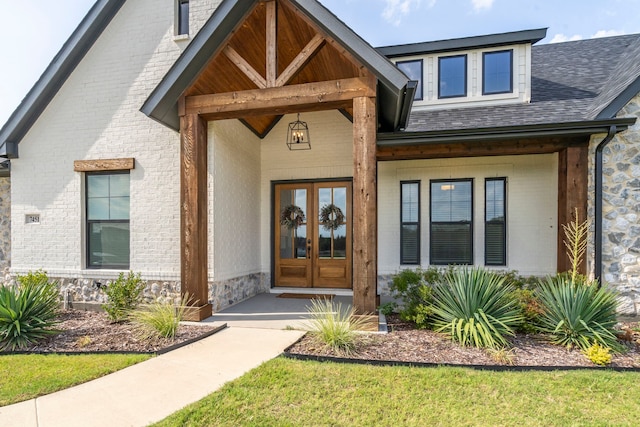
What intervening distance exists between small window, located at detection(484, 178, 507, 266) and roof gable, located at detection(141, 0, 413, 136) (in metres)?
2.76

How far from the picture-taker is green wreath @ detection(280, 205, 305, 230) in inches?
336

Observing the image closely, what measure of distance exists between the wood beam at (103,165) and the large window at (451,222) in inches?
263

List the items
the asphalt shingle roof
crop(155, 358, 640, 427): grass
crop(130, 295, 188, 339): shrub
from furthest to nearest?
1. the asphalt shingle roof
2. crop(130, 295, 188, 339): shrub
3. crop(155, 358, 640, 427): grass

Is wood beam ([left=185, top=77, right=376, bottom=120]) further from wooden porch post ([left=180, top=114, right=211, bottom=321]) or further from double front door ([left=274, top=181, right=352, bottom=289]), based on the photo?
double front door ([left=274, top=181, right=352, bottom=289])

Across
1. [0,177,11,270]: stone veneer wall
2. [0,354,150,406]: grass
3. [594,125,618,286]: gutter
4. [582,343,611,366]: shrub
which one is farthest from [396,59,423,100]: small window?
[0,177,11,270]: stone veneer wall

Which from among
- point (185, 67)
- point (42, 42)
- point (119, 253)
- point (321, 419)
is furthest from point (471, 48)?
point (42, 42)

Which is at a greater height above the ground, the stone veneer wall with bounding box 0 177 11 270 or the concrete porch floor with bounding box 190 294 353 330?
the stone veneer wall with bounding box 0 177 11 270

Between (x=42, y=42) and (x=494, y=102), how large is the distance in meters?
12.0

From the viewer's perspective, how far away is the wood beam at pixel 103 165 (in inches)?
266

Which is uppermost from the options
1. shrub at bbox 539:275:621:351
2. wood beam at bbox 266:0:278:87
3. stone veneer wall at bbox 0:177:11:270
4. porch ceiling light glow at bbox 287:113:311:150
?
wood beam at bbox 266:0:278:87

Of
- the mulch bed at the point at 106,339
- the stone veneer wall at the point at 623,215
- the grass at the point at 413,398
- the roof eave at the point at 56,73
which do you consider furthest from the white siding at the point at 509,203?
the roof eave at the point at 56,73

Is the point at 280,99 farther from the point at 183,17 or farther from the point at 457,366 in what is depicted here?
the point at 457,366

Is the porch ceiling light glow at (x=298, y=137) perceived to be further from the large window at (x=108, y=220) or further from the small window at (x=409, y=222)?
the large window at (x=108, y=220)

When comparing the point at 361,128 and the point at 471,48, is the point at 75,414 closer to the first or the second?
the point at 361,128
